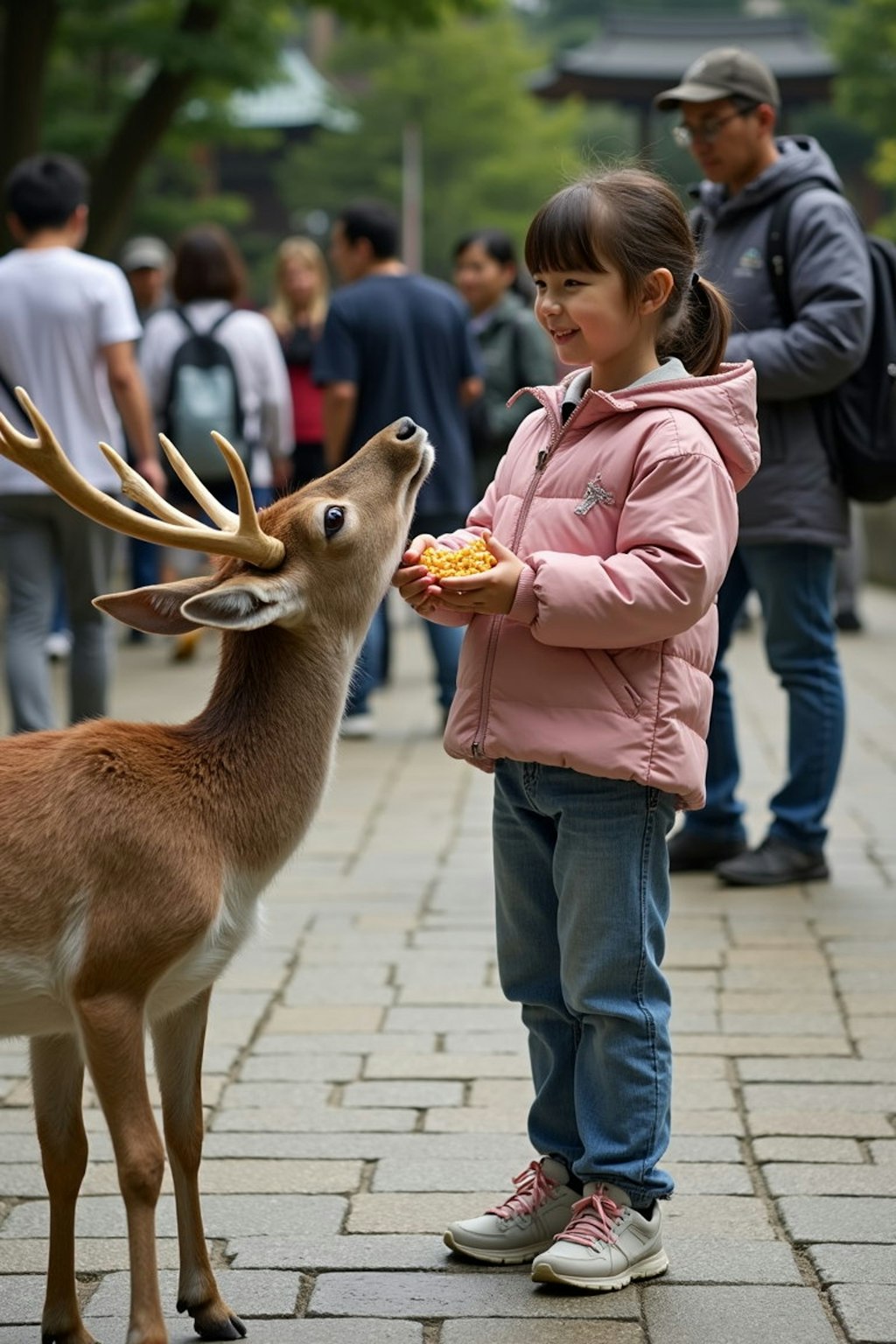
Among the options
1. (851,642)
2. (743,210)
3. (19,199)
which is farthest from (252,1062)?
(851,642)

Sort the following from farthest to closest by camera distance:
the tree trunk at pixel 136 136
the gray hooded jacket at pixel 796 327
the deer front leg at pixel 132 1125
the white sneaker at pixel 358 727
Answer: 1. the tree trunk at pixel 136 136
2. the white sneaker at pixel 358 727
3. the gray hooded jacket at pixel 796 327
4. the deer front leg at pixel 132 1125

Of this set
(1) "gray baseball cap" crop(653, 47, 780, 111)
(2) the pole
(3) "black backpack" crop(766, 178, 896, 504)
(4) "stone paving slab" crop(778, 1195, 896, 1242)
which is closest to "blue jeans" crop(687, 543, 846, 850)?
(3) "black backpack" crop(766, 178, 896, 504)

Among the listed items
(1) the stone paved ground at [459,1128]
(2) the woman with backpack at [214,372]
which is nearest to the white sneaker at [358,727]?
(2) the woman with backpack at [214,372]

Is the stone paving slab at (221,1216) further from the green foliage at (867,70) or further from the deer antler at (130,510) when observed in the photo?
the green foliage at (867,70)

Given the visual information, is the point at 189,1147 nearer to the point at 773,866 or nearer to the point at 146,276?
the point at 773,866

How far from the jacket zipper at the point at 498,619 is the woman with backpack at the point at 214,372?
6.14m

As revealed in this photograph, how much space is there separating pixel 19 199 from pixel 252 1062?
3.88 meters

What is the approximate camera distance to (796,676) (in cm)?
611

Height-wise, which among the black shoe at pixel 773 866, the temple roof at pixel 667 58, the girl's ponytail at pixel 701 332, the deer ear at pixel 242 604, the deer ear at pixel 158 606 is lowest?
the temple roof at pixel 667 58

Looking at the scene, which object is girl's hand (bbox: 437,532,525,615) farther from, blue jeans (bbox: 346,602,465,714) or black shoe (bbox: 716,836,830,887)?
blue jeans (bbox: 346,602,465,714)

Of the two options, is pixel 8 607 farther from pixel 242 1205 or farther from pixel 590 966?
pixel 590 966

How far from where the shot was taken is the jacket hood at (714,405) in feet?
11.0

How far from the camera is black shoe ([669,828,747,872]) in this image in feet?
21.1

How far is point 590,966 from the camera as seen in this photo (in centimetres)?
334
